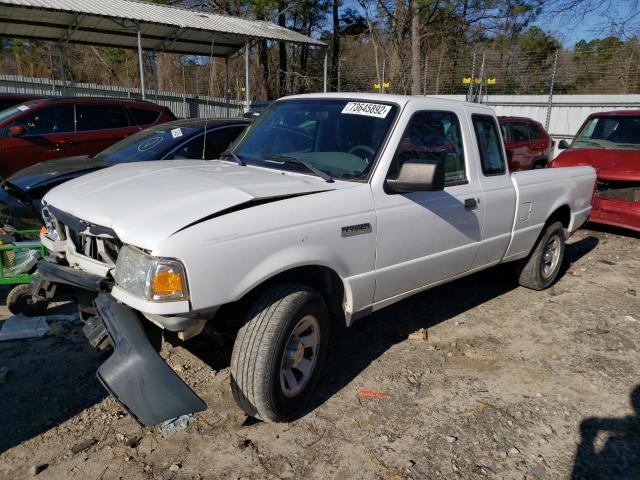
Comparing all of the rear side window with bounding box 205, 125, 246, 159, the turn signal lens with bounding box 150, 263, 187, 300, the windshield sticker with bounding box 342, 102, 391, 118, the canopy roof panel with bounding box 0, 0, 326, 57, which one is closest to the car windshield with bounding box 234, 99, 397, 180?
the windshield sticker with bounding box 342, 102, 391, 118

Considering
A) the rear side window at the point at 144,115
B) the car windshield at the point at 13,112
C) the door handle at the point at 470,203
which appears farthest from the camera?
the rear side window at the point at 144,115

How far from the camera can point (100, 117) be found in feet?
28.2

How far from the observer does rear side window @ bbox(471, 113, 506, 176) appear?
4258mm

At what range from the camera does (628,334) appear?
4.58m

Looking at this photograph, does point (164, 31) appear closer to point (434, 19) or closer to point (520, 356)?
point (520, 356)

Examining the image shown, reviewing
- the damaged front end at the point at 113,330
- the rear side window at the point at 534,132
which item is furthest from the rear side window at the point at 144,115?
the rear side window at the point at 534,132

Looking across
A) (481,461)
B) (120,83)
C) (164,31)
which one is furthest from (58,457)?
(120,83)

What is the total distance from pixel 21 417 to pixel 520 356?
3568 millimetres

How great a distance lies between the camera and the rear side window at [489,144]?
4.26 meters

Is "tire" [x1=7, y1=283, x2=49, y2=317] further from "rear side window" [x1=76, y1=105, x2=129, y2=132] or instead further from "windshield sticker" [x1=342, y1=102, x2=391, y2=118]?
"rear side window" [x1=76, y1=105, x2=129, y2=132]

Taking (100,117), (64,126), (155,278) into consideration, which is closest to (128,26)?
(100,117)

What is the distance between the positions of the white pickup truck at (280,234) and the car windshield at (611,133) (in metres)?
5.02

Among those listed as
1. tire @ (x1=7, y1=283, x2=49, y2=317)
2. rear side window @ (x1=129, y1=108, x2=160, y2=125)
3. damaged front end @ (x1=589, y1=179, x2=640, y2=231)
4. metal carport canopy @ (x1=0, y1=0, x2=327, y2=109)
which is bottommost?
tire @ (x1=7, y1=283, x2=49, y2=317)

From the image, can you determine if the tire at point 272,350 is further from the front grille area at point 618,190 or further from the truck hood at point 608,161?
the front grille area at point 618,190
